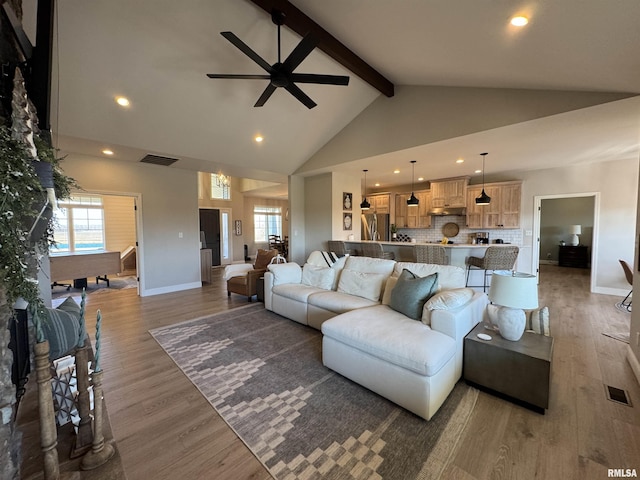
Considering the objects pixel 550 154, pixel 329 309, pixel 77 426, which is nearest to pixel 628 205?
pixel 550 154

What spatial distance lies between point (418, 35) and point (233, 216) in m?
8.75

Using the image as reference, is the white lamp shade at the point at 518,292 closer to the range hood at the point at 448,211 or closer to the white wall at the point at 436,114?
the white wall at the point at 436,114

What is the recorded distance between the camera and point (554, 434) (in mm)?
1797

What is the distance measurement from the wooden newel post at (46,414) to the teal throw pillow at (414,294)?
244 cm

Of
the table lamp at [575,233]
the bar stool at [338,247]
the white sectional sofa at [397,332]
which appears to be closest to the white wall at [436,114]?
the bar stool at [338,247]

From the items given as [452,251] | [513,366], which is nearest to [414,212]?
[452,251]

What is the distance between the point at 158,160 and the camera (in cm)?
511

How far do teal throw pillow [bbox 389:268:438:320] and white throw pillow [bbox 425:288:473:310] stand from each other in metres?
0.13

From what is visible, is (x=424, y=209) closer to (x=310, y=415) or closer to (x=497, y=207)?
(x=497, y=207)

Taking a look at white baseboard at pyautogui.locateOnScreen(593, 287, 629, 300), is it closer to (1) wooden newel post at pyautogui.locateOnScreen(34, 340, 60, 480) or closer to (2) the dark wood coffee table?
(2) the dark wood coffee table

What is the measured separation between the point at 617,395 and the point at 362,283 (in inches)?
93.2

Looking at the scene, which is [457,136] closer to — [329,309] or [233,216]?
[329,309]

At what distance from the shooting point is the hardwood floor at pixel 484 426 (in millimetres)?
1575

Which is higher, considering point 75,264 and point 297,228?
point 297,228
